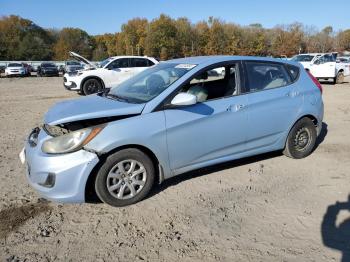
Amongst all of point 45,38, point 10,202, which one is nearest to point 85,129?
point 10,202

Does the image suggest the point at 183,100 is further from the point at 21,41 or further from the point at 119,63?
the point at 21,41

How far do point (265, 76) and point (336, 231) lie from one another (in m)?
2.44

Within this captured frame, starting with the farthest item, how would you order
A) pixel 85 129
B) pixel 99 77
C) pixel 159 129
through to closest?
pixel 99 77 < pixel 159 129 < pixel 85 129

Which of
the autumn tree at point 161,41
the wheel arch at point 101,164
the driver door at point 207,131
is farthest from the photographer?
the autumn tree at point 161,41

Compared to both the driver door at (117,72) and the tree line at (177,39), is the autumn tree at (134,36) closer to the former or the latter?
the tree line at (177,39)

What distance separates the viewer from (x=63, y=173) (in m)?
3.86

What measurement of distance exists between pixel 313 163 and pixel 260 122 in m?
1.26

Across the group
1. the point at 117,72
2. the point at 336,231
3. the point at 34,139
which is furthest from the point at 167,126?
the point at 117,72

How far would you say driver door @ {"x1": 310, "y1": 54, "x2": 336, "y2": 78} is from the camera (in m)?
19.8

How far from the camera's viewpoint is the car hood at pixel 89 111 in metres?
4.11

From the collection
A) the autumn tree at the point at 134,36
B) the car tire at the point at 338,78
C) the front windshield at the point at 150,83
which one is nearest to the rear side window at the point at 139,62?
the car tire at the point at 338,78

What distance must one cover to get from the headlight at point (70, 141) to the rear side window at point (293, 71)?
10.4 feet

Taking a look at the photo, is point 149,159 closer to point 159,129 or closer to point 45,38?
point 159,129

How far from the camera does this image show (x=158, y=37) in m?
94.8
